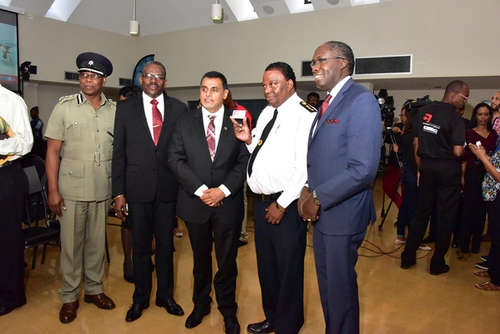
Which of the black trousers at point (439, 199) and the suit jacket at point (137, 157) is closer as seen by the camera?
the suit jacket at point (137, 157)

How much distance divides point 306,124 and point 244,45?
8719 mm

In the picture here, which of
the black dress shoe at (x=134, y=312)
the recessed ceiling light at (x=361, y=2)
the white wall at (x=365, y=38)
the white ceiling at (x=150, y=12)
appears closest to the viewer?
the black dress shoe at (x=134, y=312)

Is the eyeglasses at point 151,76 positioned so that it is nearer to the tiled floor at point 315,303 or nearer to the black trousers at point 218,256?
the black trousers at point 218,256

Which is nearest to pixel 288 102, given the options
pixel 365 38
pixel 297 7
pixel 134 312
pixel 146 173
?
pixel 146 173

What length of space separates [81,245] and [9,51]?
826 centimetres

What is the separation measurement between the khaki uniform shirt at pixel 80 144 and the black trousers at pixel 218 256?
0.73 metres

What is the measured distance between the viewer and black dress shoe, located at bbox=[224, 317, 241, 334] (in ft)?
7.54

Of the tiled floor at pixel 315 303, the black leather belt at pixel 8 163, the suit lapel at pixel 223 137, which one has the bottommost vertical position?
the tiled floor at pixel 315 303

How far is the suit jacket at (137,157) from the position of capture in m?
2.37

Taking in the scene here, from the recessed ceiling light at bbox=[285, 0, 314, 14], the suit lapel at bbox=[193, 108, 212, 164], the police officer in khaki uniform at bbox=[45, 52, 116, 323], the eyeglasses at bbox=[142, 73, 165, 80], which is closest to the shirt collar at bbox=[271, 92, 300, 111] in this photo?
the suit lapel at bbox=[193, 108, 212, 164]

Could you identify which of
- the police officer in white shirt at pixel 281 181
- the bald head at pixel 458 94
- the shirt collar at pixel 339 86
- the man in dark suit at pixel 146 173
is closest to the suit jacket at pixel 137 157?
the man in dark suit at pixel 146 173

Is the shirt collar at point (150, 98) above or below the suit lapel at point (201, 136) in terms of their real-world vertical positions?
above

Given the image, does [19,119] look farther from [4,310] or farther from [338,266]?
[338,266]

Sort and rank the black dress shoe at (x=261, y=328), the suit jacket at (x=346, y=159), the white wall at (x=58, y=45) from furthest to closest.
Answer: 1. the white wall at (x=58, y=45)
2. the black dress shoe at (x=261, y=328)
3. the suit jacket at (x=346, y=159)
